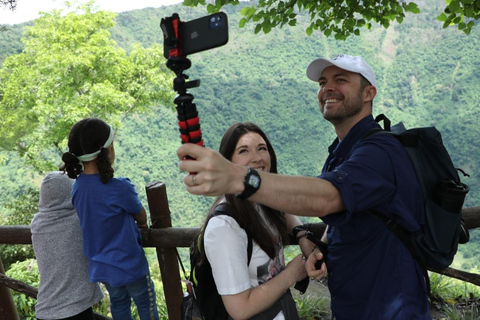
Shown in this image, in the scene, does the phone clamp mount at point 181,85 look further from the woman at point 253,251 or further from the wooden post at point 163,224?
the wooden post at point 163,224

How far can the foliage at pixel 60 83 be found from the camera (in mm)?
23578

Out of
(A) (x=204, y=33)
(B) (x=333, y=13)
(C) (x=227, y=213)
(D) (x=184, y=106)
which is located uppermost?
(B) (x=333, y=13)

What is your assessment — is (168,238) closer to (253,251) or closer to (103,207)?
(103,207)

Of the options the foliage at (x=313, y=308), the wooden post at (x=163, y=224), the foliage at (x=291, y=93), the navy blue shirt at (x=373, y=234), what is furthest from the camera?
the foliage at (x=291, y=93)

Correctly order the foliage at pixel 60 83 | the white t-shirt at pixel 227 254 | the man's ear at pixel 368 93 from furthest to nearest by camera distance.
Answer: the foliage at pixel 60 83 < the man's ear at pixel 368 93 < the white t-shirt at pixel 227 254

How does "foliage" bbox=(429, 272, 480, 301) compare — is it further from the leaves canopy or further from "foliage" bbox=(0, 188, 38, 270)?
"foliage" bbox=(0, 188, 38, 270)

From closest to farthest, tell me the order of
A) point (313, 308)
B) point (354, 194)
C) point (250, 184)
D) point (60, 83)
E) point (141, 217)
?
1. point (250, 184)
2. point (354, 194)
3. point (141, 217)
4. point (313, 308)
5. point (60, 83)

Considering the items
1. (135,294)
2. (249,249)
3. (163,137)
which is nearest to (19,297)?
(135,294)

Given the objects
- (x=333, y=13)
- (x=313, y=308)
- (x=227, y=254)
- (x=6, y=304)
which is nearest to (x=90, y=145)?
(x=227, y=254)

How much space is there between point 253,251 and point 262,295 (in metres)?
0.17

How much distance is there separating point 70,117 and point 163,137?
106ft

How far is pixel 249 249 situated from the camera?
5.74 ft

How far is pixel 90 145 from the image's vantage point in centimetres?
245

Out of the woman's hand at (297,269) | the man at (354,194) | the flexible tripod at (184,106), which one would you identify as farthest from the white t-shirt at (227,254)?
the flexible tripod at (184,106)
